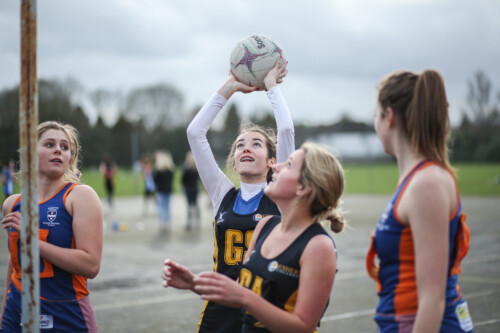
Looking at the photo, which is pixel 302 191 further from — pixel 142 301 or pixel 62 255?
pixel 142 301

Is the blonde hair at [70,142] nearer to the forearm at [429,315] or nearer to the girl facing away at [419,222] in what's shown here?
the girl facing away at [419,222]

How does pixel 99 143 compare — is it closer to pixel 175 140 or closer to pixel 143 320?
pixel 175 140

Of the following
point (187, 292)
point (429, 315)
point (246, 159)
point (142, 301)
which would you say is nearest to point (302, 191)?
point (429, 315)

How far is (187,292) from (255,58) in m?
5.59

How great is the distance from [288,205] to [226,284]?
2.02 feet

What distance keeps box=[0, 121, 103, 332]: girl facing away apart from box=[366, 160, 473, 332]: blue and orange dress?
1.77 metres

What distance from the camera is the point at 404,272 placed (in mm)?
2416

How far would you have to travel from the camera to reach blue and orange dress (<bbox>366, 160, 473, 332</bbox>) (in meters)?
2.40

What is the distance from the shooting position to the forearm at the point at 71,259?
3368 millimetres

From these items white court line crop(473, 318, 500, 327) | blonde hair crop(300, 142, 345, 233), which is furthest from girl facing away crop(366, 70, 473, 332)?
white court line crop(473, 318, 500, 327)

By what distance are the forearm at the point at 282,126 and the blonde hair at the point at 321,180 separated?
93 cm

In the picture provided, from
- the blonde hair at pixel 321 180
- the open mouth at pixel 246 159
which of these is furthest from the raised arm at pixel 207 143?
the blonde hair at pixel 321 180

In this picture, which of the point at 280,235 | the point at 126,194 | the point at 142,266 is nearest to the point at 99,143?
the point at 126,194

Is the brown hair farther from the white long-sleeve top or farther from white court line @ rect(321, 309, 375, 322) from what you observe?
white court line @ rect(321, 309, 375, 322)
